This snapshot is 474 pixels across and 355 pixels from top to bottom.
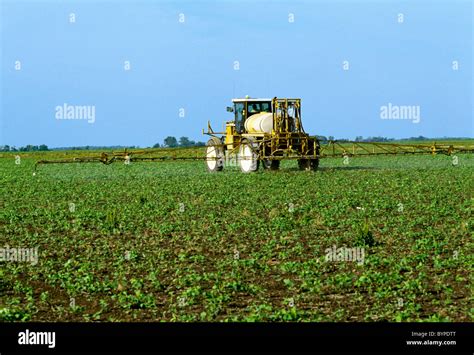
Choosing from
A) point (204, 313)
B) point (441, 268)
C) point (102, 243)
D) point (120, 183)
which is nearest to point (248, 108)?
point (120, 183)

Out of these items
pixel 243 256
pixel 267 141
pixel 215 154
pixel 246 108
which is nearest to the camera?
pixel 243 256

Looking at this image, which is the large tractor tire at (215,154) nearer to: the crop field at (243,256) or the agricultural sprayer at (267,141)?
the agricultural sprayer at (267,141)

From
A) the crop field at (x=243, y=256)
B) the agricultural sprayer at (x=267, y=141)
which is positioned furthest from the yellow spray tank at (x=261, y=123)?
the crop field at (x=243, y=256)

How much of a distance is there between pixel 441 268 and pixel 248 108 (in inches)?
910

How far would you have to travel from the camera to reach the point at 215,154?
35.8 m

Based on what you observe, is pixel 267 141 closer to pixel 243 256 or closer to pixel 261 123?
pixel 261 123

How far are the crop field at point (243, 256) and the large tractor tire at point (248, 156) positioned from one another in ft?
27.2

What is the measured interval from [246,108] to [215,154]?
99.9 inches

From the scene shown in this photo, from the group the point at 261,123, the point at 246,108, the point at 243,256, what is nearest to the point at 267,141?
the point at 261,123

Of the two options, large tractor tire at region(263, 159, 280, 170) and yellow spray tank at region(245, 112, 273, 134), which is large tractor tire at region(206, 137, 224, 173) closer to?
yellow spray tank at region(245, 112, 273, 134)

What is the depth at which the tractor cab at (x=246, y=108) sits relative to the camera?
3459cm

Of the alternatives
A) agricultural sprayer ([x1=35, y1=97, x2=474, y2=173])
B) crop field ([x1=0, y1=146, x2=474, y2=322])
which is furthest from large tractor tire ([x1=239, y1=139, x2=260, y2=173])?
crop field ([x1=0, y1=146, x2=474, y2=322])
